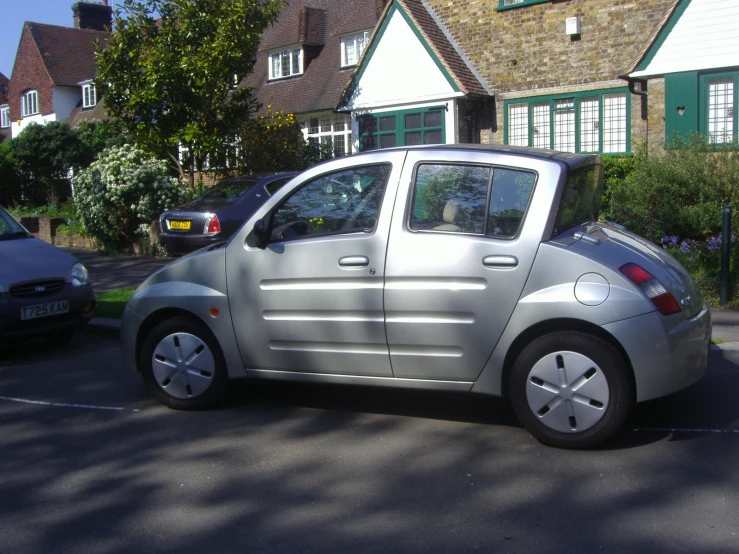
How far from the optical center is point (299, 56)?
3092cm

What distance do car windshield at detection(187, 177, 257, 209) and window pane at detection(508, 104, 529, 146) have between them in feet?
23.9

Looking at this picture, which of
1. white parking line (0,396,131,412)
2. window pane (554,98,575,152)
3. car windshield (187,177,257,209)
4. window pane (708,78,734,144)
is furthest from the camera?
window pane (554,98,575,152)

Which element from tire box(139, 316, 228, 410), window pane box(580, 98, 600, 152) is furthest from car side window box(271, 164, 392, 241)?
window pane box(580, 98, 600, 152)

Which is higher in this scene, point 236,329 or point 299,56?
point 299,56

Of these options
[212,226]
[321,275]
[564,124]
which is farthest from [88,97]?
[321,275]

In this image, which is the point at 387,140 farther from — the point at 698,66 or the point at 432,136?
the point at 698,66

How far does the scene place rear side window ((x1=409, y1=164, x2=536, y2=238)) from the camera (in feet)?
17.3

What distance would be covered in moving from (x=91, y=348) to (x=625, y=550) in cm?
664

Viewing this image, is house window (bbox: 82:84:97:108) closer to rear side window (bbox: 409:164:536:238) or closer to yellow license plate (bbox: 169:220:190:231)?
yellow license plate (bbox: 169:220:190:231)

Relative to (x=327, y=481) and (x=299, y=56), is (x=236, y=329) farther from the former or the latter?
(x=299, y=56)

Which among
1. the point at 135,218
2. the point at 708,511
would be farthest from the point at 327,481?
the point at 135,218

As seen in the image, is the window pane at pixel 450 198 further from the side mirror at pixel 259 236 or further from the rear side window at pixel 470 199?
the side mirror at pixel 259 236

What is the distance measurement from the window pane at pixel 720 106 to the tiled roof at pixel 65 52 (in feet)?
128

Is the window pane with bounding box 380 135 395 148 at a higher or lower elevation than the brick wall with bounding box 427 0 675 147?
lower
